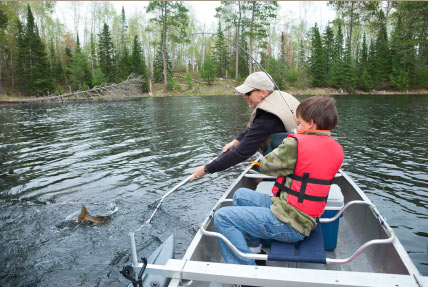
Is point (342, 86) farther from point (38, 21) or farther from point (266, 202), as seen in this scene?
point (38, 21)

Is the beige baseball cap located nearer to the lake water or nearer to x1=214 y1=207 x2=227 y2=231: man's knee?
x1=214 y1=207 x2=227 y2=231: man's knee

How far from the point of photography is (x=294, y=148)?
7.50 feet

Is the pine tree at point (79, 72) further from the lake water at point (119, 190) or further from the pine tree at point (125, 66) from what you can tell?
the lake water at point (119, 190)

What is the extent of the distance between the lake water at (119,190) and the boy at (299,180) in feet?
6.96

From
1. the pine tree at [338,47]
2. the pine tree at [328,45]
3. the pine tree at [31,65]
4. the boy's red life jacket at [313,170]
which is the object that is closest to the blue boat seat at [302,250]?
the boy's red life jacket at [313,170]

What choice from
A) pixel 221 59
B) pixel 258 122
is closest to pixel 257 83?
pixel 258 122

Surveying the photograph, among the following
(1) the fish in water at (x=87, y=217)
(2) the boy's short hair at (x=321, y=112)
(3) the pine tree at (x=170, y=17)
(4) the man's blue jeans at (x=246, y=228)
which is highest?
(3) the pine tree at (x=170, y=17)

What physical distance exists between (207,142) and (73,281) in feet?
25.6

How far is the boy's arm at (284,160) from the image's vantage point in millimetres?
2291

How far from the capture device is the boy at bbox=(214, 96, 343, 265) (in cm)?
227

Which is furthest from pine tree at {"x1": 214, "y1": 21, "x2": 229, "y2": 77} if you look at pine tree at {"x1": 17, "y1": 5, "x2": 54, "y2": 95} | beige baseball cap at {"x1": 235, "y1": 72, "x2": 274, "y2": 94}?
beige baseball cap at {"x1": 235, "y1": 72, "x2": 274, "y2": 94}

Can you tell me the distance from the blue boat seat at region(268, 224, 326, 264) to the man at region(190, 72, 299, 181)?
0.97 metres

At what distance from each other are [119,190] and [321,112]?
17.2ft

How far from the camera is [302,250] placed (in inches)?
91.3
